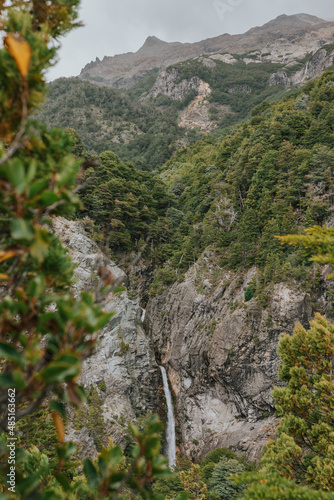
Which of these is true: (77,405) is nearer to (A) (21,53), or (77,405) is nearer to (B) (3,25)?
(A) (21,53)

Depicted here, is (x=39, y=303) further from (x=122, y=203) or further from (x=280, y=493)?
(x=122, y=203)

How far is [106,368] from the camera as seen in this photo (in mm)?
19859

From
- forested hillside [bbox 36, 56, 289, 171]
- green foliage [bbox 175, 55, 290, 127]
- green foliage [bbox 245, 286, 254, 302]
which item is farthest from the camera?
green foliage [bbox 175, 55, 290, 127]

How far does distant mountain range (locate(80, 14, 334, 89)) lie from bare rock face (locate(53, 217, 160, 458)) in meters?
121

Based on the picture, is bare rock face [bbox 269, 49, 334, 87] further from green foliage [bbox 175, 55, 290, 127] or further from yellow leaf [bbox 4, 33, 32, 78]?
yellow leaf [bbox 4, 33, 32, 78]

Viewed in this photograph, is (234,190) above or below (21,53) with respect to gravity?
below

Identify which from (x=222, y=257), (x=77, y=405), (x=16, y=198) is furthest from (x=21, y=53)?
(x=222, y=257)

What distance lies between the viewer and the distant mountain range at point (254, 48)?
11862 centimetres

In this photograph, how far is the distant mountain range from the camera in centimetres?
11862

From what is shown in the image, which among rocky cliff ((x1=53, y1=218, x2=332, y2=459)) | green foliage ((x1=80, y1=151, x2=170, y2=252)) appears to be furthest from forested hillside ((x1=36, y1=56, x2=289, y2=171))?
rocky cliff ((x1=53, y1=218, x2=332, y2=459))

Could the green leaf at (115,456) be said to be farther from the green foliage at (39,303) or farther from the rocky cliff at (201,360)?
the rocky cliff at (201,360)

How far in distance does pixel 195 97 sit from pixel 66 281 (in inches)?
4589

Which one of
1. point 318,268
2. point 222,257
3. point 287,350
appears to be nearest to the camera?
point 287,350

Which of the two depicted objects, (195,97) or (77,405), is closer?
(77,405)
